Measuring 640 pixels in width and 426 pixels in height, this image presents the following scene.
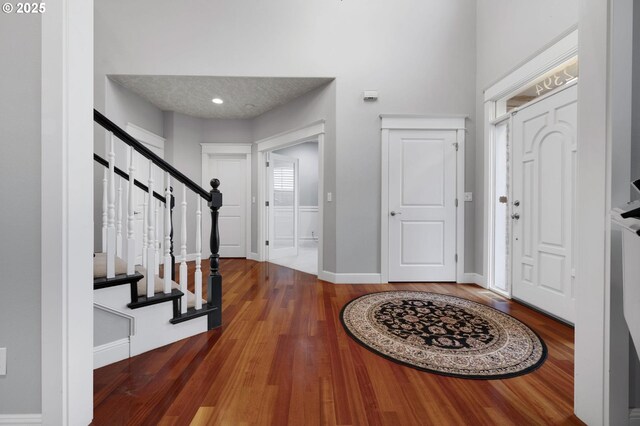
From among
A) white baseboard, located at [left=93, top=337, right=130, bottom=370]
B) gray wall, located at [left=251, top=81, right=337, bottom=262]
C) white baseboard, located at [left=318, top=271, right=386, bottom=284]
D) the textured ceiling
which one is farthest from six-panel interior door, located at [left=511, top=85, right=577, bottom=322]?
white baseboard, located at [left=93, top=337, right=130, bottom=370]

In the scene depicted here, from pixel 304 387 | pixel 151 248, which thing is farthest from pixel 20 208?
pixel 304 387

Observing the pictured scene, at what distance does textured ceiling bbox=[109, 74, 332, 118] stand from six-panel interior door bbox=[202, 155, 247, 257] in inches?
36.4

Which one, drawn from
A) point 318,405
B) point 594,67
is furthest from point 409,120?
point 318,405

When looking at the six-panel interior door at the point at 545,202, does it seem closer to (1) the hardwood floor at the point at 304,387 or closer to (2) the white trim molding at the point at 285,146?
(1) the hardwood floor at the point at 304,387

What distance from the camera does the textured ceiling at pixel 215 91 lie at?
3.18 metres

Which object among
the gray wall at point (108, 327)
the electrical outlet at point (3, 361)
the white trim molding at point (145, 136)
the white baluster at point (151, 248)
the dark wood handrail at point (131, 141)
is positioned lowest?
the gray wall at point (108, 327)

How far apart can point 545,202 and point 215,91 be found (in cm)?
402

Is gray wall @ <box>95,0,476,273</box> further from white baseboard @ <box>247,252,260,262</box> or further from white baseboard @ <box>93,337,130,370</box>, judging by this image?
white baseboard @ <box>93,337,130,370</box>

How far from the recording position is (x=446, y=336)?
5.94 feet

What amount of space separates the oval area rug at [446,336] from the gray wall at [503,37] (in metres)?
1.13

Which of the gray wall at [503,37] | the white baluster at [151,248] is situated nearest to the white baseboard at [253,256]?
the white baluster at [151,248]

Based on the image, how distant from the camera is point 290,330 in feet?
6.24

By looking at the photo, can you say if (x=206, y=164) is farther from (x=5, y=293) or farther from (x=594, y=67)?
(x=594, y=67)

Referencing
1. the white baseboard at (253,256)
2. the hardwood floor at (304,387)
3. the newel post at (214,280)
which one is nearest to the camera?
the hardwood floor at (304,387)
